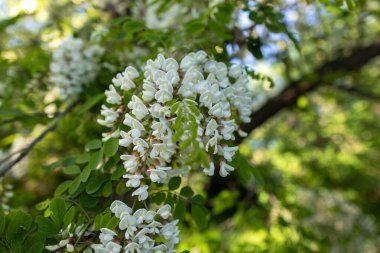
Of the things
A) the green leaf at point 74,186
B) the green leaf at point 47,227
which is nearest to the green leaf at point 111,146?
the green leaf at point 74,186

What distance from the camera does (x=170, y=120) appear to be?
1.12m

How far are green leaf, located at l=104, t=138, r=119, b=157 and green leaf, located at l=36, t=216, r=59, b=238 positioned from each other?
0.26m

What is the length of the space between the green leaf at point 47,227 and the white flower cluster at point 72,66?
101 cm

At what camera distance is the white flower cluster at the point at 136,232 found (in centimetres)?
107

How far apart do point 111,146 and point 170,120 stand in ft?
0.85

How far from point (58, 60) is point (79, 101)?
24cm

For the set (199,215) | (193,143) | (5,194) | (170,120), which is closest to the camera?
(193,143)

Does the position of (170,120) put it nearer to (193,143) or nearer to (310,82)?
(193,143)

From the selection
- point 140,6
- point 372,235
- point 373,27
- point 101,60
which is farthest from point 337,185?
point 101,60

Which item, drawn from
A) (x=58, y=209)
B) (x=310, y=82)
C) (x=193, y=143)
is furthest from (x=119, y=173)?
(x=310, y=82)

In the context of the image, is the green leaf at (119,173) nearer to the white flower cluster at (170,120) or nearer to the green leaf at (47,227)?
the white flower cluster at (170,120)

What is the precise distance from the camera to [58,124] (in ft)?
6.41

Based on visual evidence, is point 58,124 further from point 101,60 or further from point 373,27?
point 373,27

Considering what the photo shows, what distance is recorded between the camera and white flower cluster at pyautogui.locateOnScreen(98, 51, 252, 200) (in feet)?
3.63
